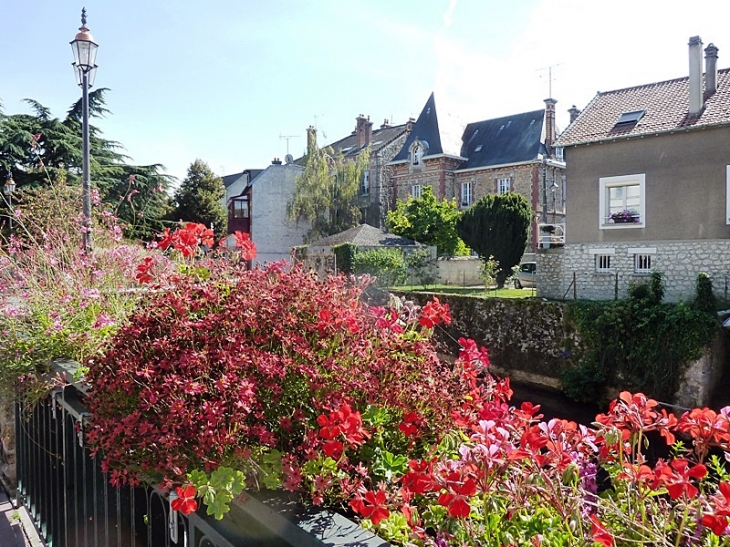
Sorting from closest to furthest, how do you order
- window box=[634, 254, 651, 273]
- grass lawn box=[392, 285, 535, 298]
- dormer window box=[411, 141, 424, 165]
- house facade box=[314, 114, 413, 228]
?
window box=[634, 254, 651, 273], grass lawn box=[392, 285, 535, 298], dormer window box=[411, 141, 424, 165], house facade box=[314, 114, 413, 228]

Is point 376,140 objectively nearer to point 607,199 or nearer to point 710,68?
point 607,199

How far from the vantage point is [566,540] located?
1240 mm

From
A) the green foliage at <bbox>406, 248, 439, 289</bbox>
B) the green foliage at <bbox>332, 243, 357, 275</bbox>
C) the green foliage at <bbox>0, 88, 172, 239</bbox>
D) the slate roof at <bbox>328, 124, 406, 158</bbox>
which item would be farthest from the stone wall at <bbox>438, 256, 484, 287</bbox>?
the slate roof at <bbox>328, 124, 406, 158</bbox>

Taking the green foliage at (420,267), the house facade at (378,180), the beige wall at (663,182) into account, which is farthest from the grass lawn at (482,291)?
the house facade at (378,180)

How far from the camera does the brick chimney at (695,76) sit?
17.6 m

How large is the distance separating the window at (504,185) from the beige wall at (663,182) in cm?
1431

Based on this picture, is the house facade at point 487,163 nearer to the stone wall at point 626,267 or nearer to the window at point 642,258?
the stone wall at point 626,267

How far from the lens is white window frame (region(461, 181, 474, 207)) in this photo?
36.1 m

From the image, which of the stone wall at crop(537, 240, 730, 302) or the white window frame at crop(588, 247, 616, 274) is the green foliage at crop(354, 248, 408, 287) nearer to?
the stone wall at crop(537, 240, 730, 302)

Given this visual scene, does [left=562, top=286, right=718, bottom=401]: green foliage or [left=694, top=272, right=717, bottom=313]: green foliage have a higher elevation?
[left=694, top=272, right=717, bottom=313]: green foliage

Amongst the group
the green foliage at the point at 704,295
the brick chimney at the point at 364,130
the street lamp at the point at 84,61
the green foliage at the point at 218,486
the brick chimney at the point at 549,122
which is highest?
the brick chimney at the point at 364,130

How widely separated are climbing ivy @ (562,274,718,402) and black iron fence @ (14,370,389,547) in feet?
51.1

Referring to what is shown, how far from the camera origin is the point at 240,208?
129ft

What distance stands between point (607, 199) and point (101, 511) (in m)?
19.8
